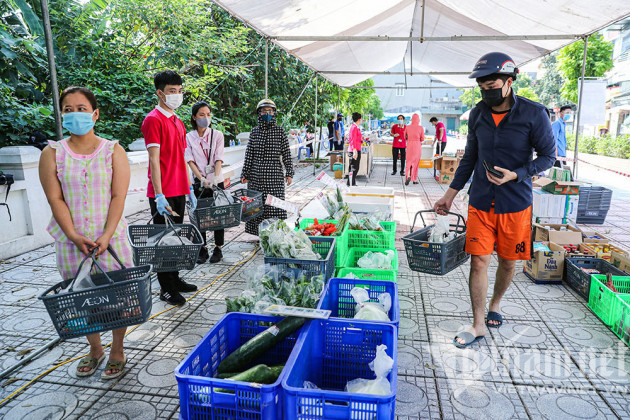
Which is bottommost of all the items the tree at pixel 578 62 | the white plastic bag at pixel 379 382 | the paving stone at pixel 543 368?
the paving stone at pixel 543 368

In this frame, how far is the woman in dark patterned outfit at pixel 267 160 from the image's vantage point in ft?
18.2

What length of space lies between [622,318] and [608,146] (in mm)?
19244

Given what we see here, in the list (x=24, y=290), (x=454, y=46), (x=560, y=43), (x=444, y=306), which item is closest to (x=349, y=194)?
(x=444, y=306)

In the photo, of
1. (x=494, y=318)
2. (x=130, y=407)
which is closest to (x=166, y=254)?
(x=130, y=407)

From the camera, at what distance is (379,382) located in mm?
1814

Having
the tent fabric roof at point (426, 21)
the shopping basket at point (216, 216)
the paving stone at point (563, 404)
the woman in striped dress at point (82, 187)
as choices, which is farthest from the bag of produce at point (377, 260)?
the tent fabric roof at point (426, 21)

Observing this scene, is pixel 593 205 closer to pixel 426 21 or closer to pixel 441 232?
pixel 426 21

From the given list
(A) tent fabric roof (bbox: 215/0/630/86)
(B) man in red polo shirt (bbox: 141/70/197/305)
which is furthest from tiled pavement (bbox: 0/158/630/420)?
(A) tent fabric roof (bbox: 215/0/630/86)

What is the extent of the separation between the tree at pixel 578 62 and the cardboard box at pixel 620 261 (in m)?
16.2

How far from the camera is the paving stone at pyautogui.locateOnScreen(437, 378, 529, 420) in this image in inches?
102

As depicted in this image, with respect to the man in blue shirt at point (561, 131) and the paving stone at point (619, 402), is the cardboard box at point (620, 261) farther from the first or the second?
the man in blue shirt at point (561, 131)

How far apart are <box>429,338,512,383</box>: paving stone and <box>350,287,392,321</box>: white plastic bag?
796 mm

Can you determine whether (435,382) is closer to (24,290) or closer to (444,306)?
(444,306)

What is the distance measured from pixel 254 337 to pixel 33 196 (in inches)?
207
